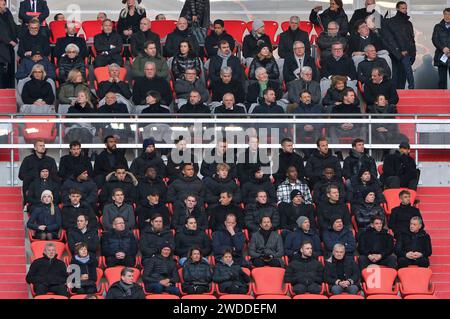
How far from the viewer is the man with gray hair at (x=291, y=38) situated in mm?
35156

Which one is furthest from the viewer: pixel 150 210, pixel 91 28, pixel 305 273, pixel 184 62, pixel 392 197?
pixel 91 28

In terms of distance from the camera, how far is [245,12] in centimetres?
3897

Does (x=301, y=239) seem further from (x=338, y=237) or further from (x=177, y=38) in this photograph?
(x=177, y=38)

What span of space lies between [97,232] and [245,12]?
356 inches

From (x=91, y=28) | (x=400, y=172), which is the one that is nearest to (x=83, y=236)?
(x=400, y=172)

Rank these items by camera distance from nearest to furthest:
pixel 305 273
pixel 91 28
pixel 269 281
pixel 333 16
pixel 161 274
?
pixel 161 274, pixel 305 273, pixel 269 281, pixel 333 16, pixel 91 28

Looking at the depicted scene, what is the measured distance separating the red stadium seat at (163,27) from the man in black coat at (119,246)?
6462mm

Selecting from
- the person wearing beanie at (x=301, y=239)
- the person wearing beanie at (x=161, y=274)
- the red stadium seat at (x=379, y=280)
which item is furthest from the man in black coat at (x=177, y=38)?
the red stadium seat at (x=379, y=280)

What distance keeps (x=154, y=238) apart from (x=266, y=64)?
4543mm

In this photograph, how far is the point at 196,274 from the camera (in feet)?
99.1

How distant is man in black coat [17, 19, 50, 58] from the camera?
34688mm

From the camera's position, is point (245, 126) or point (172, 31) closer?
point (245, 126)
